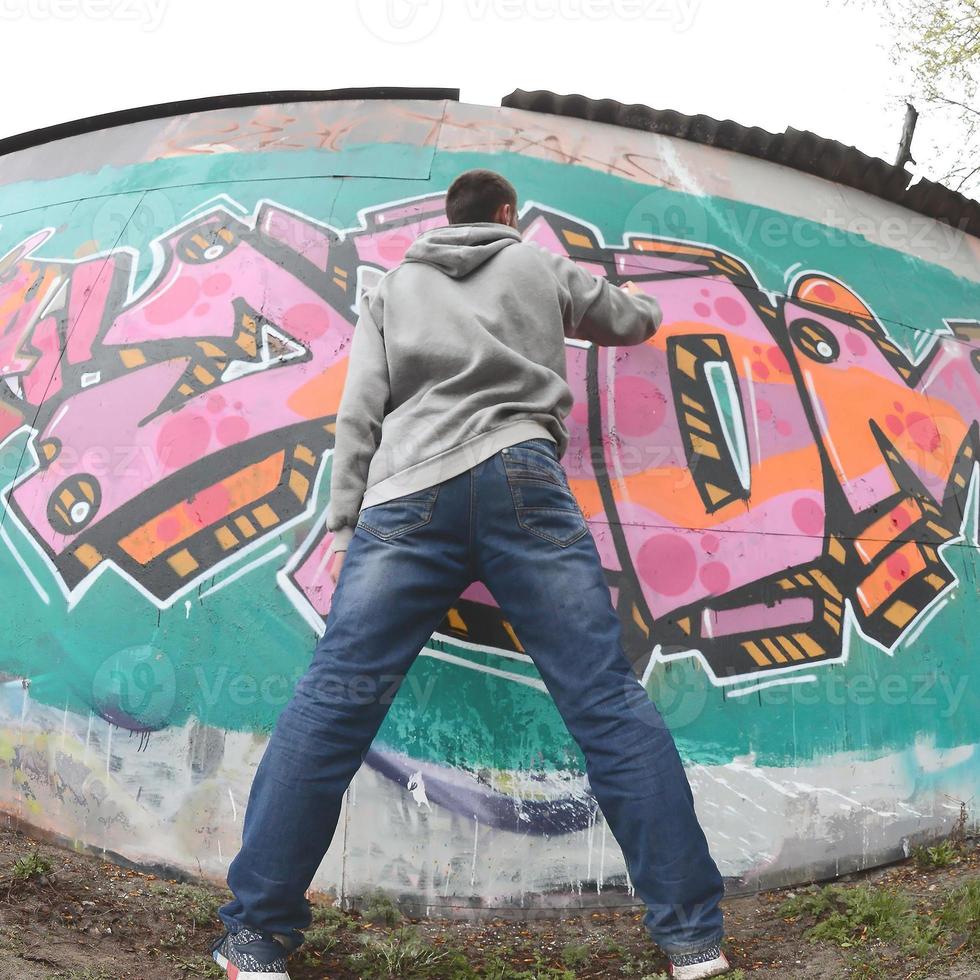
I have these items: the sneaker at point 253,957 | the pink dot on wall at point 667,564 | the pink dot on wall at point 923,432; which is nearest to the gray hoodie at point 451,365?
the pink dot on wall at point 667,564

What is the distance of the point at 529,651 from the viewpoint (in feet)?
8.43

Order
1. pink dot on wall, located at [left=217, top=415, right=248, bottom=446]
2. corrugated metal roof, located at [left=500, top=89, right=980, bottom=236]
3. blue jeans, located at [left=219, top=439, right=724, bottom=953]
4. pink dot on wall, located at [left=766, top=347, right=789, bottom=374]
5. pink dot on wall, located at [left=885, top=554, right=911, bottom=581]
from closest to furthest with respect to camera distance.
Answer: blue jeans, located at [left=219, top=439, right=724, bottom=953], pink dot on wall, located at [left=217, top=415, right=248, bottom=446], pink dot on wall, located at [left=885, top=554, right=911, bottom=581], pink dot on wall, located at [left=766, top=347, right=789, bottom=374], corrugated metal roof, located at [left=500, top=89, right=980, bottom=236]

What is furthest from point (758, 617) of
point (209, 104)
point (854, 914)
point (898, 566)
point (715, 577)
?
point (209, 104)

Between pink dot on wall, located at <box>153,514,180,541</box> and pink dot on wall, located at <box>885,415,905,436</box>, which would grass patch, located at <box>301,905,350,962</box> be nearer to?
pink dot on wall, located at <box>153,514,180,541</box>

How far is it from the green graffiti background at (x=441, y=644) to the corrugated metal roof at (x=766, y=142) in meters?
0.25

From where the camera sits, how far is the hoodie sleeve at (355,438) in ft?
9.05

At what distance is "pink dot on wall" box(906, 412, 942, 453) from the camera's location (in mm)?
4098

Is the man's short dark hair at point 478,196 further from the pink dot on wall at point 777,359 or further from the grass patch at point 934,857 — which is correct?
the grass patch at point 934,857

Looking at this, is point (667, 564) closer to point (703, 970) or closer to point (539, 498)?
point (539, 498)

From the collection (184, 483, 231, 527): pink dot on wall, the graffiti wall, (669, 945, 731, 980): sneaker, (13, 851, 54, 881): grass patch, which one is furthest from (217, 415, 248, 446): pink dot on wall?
(669, 945, 731, 980): sneaker

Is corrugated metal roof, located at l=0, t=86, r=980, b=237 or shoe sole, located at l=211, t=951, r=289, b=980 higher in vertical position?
corrugated metal roof, located at l=0, t=86, r=980, b=237

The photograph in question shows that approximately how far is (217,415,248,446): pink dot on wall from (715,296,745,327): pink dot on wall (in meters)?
1.97

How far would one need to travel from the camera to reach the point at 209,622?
10.9 feet

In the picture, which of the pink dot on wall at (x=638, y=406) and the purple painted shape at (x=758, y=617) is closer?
the purple painted shape at (x=758, y=617)
